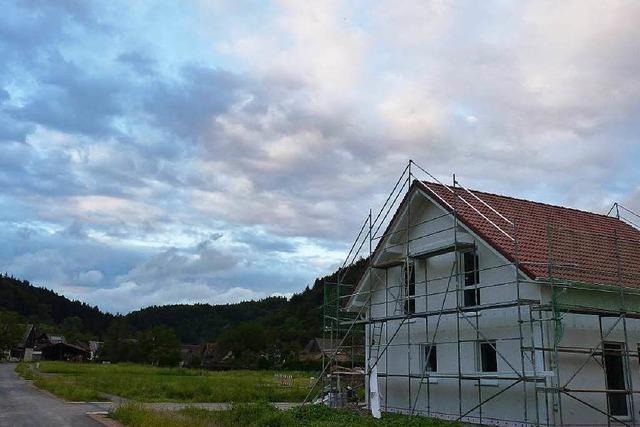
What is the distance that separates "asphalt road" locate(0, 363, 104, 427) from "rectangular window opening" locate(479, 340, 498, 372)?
10301mm

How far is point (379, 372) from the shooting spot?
66.8 ft

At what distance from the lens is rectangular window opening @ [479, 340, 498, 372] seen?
52.6ft

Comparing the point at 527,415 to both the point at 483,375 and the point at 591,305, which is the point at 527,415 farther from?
the point at 591,305

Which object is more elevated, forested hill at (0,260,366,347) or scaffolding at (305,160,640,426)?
forested hill at (0,260,366,347)

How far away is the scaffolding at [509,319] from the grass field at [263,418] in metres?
1.48

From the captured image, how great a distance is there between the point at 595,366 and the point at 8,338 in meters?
85.8

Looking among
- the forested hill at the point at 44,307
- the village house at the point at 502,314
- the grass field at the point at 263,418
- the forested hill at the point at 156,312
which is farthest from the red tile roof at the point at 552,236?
the forested hill at the point at 44,307

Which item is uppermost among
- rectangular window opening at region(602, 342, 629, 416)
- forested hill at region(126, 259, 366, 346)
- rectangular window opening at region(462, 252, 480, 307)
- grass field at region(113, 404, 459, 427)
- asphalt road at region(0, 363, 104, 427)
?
forested hill at region(126, 259, 366, 346)

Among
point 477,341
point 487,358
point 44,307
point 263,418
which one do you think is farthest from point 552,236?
point 44,307

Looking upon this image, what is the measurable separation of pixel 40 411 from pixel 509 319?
50.1 feet

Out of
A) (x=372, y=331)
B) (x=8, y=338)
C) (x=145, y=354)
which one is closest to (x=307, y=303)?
(x=145, y=354)

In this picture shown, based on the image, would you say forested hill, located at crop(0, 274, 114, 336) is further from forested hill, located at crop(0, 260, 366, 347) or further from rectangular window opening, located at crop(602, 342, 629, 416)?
rectangular window opening, located at crop(602, 342, 629, 416)

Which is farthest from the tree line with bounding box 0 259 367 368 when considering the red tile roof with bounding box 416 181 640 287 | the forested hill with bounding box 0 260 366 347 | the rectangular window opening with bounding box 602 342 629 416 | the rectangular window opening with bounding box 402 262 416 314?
the rectangular window opening with bounding box 602 342 629 416

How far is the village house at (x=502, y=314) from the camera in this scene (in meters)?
14.2
